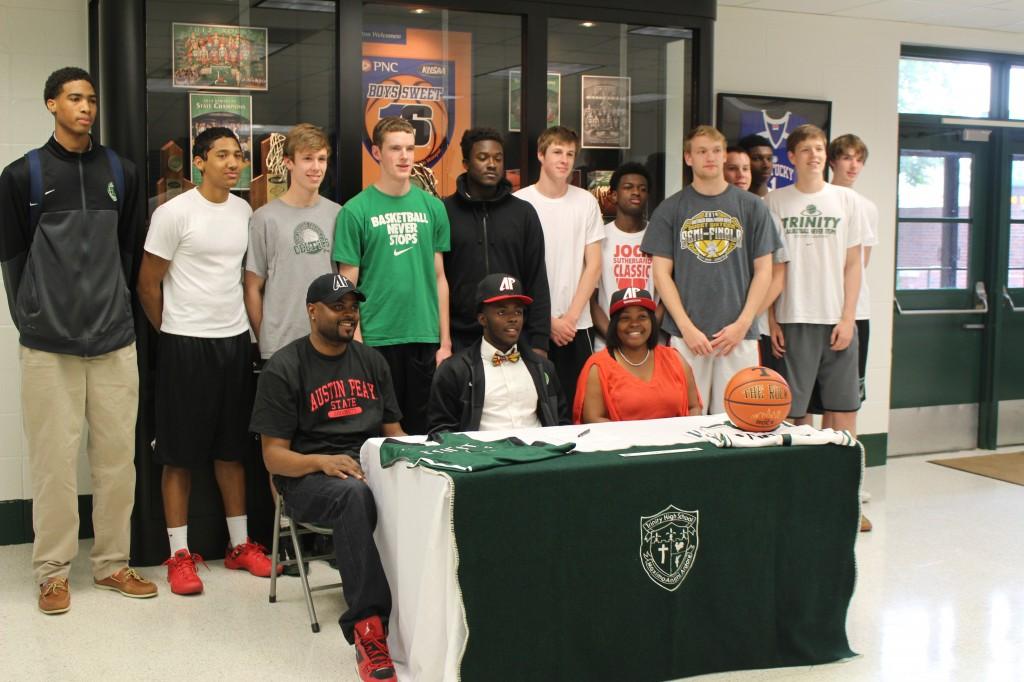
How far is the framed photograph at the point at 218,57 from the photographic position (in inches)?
187

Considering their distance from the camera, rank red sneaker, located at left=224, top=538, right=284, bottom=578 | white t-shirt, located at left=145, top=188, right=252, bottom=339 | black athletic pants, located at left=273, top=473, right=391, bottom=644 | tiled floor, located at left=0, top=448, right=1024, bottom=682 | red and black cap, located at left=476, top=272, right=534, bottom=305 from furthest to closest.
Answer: red sneaker, located at left=224, top=538, right=284, bottom=578 → white t-shirt, located at left=145, top=188, right=252, bottom=339 → red and black cap, located at left=476, top=272, right=534, bottom=305 → tiled floor, located at left=0, top=448, right=1024, bottom=682 → black athletic pants, located at left=273, top=473, right=391, bottom=644

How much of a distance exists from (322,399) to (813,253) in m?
2.57

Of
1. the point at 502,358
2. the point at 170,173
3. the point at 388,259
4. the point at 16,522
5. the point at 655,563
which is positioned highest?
the point at 170,173

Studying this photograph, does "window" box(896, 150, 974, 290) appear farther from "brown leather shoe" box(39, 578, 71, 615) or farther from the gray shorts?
"brown leather shoe" box(39, 578, 71, 615)

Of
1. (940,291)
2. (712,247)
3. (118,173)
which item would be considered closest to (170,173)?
(118,173)

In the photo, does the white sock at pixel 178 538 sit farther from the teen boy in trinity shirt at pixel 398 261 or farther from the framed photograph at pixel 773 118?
the framed photograph at pixel 773 118

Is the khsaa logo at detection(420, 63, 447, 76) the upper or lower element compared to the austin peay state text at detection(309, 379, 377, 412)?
upper

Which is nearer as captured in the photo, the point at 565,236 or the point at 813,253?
the point at 565,236

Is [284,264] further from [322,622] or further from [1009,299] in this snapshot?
[1009,299]

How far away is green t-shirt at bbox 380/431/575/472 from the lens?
3.21 m

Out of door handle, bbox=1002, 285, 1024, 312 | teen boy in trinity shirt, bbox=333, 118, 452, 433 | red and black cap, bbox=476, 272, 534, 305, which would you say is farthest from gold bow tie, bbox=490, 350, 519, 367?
door handle, bbox=1002, 285, 1024, 312

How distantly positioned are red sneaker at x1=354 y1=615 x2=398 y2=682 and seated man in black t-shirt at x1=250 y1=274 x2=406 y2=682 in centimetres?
2

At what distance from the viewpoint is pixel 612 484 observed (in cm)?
331

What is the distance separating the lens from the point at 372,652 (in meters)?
3.47
